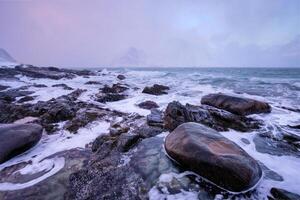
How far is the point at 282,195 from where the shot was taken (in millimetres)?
2715

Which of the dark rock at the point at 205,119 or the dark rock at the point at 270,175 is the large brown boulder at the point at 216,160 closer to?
the dark rock at the point at 270,175

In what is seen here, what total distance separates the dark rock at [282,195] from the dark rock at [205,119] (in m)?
2.57

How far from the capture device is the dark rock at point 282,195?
2.67 metres

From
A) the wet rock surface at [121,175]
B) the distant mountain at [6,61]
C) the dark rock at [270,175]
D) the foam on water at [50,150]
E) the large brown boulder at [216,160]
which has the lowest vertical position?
the distant mountain at [6,61]

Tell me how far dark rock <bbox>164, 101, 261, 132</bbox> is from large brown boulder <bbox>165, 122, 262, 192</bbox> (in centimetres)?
152

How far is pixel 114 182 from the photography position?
9.91 ft

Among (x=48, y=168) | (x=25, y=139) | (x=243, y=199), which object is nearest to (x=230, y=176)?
(x=243, y=199)

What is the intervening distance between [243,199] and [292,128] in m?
4.28

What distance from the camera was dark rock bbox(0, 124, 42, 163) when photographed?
156 inches

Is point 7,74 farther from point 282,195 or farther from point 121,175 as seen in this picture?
point 282,195

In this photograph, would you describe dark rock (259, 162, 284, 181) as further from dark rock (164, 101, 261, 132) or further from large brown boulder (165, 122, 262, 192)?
dark rock (164, 101, 261, 132)

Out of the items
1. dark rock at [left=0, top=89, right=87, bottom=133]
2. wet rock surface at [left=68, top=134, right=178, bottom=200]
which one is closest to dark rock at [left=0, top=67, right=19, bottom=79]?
dark rock at [left=0, top=89, right=87, bottom=133]

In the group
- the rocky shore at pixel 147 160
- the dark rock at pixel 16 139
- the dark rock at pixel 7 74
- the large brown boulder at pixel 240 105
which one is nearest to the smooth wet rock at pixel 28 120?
the rocky shore at pixel 147 160

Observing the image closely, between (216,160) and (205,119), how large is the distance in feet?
9.28
